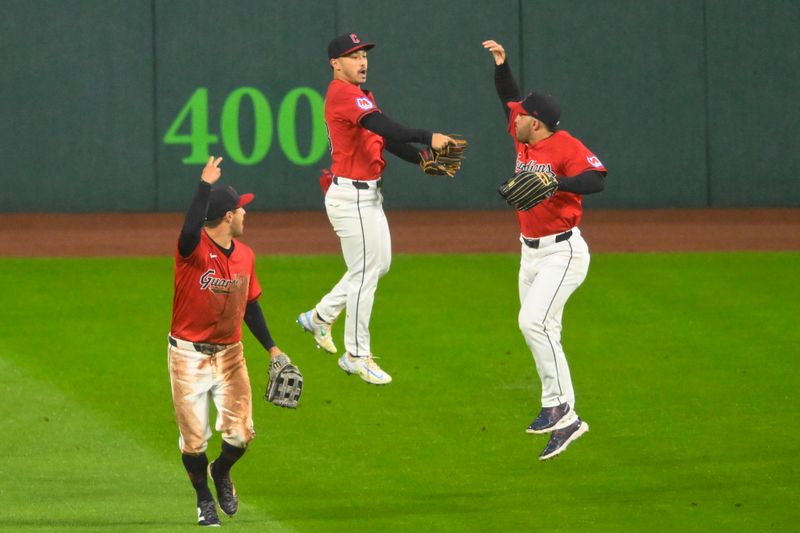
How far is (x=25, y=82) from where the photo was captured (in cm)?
2161

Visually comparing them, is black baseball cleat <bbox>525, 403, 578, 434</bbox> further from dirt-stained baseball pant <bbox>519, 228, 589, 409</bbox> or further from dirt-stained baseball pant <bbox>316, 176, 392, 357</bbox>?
dirt-stained baseball pant <bbox>316, 176, 392, 357</bbox>

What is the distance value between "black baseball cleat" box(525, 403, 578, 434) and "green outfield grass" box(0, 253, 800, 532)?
0.31m

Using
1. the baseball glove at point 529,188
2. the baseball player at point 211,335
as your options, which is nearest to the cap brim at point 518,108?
the baseball glove at point 529,188

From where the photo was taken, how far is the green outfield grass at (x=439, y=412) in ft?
28.3

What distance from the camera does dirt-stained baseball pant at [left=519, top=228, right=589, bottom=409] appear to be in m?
9.35

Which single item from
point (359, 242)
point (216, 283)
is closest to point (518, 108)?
point (359, 242)

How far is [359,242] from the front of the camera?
408 inches

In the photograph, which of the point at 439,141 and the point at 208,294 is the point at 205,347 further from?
the point at 439,141

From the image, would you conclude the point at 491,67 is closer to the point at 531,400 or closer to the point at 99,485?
the point at 531,400

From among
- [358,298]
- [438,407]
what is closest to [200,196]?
[358,298]

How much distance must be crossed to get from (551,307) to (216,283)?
2.38 metres

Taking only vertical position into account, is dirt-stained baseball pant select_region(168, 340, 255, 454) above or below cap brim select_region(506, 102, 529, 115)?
below

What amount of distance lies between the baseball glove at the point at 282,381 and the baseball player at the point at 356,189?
2.16 metres

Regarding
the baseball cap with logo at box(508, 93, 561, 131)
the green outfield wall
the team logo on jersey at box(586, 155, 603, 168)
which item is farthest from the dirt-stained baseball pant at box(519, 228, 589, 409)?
the green outfield wall
